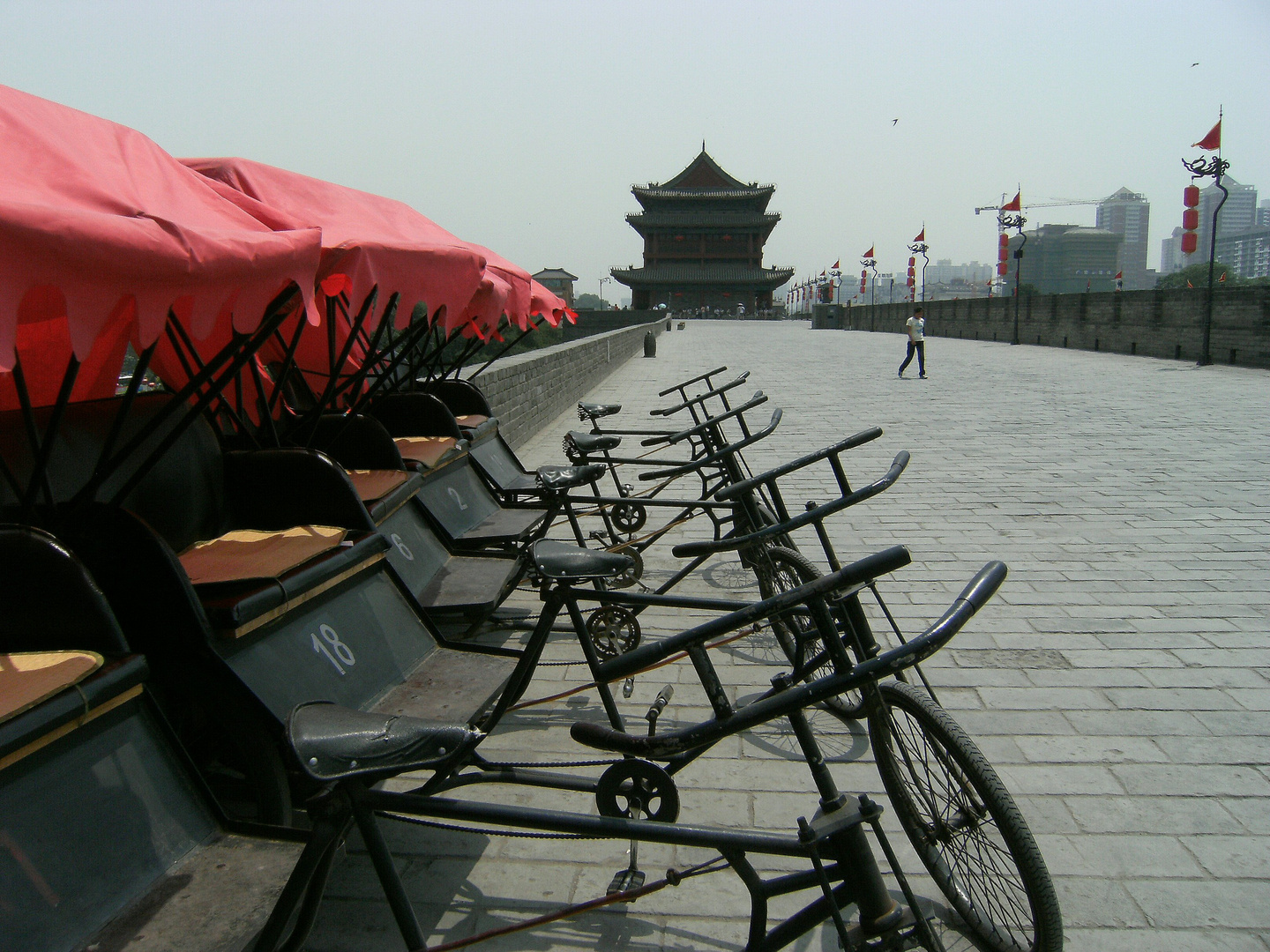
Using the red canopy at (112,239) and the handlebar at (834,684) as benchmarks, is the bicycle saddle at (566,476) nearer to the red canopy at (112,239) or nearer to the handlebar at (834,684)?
the red canopy at (112,239)

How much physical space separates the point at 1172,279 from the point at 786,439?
274 feet

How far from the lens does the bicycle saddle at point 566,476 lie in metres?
4.23

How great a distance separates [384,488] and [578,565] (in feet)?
6.40

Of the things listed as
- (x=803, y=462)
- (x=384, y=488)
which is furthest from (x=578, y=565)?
(x=384, y=488)

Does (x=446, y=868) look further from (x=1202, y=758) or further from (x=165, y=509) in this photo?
(x=1202, y=758)

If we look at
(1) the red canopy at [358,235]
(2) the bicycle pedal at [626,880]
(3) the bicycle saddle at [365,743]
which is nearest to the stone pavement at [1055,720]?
(2) the bicycle pedal at [626,880]

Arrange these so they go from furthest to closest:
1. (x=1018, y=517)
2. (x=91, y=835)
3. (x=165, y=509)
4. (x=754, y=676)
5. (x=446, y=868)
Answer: (x=1018, y=517) → (x=754, y=676) → (x=165, y=509) → (x=446, y=868) → (x=91, y=835)

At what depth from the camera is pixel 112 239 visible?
195 cm

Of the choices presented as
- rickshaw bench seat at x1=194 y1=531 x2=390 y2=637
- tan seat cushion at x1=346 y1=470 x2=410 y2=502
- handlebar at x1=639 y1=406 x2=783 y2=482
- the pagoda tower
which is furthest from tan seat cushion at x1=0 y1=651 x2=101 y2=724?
the pagoda tower

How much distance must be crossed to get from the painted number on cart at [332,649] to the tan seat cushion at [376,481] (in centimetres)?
118

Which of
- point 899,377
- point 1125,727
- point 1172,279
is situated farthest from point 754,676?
point 1172,279

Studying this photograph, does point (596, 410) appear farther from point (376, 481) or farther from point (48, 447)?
point (48, 447)

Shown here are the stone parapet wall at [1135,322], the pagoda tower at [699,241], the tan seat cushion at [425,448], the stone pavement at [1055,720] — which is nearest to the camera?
the stone pavement at [1055,720]

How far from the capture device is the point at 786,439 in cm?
1099
